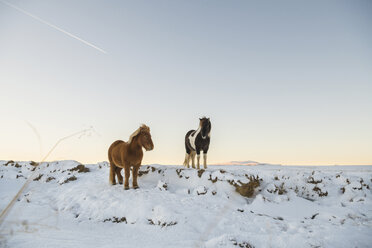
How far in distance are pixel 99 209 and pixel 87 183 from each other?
2601mm

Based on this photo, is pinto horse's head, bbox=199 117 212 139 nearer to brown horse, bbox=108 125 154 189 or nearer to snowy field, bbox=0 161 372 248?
snowy field, bbox=0 161 372 248

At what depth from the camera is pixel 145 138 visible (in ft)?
22.7

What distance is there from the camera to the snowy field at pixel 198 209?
3979mm

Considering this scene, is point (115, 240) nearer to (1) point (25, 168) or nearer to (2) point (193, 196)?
(2) point (193, 196)

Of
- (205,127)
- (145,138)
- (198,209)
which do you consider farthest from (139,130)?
(205,127)

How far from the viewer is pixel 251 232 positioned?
4.43 meters

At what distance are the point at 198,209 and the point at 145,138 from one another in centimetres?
257

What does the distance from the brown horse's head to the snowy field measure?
54.0 inches

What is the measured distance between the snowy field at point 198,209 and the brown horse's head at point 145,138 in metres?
1.37

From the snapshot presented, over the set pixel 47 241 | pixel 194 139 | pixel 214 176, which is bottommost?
Result: pixel 47 241

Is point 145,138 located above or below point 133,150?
above

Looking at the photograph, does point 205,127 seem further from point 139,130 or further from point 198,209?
point 198,209

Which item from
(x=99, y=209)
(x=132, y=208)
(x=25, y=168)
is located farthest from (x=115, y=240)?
(x=25, y=168)

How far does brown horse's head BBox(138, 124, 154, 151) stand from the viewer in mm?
6855
